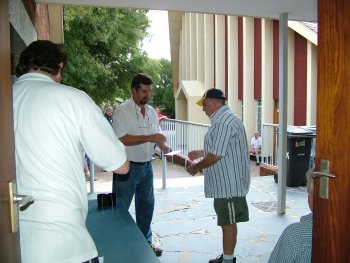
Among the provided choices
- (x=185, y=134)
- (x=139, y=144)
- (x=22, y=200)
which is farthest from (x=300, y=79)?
(x=22, y=200)

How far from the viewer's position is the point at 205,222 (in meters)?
5.19

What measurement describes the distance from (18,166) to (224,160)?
2.13 meters

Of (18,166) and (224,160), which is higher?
(18,166)

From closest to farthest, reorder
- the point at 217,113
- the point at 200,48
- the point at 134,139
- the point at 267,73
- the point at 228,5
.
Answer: the point at 217,113 → the point at 134,139 → the point at 228,5 → the point at 267,73 → the point at 200,48

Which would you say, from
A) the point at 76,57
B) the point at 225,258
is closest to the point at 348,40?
the point at 225,258

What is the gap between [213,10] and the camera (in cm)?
530

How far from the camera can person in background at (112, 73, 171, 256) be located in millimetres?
3912

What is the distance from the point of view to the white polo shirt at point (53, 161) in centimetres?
164

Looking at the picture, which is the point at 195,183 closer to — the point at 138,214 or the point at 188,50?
the point at 138,214

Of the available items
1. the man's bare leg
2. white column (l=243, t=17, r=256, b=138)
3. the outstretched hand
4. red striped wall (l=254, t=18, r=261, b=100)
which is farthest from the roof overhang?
white column (l=243, t=17, r=256, b=138)

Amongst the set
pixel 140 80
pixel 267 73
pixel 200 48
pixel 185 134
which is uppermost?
pixel 200 48

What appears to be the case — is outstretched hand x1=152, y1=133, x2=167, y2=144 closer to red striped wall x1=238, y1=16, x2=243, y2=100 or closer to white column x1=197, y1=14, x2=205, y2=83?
red striped wall x1=238, y1=16, x2=243, y2=100

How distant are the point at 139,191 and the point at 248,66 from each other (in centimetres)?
1240

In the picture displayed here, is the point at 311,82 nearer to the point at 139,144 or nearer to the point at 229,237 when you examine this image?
the point at 139,144
